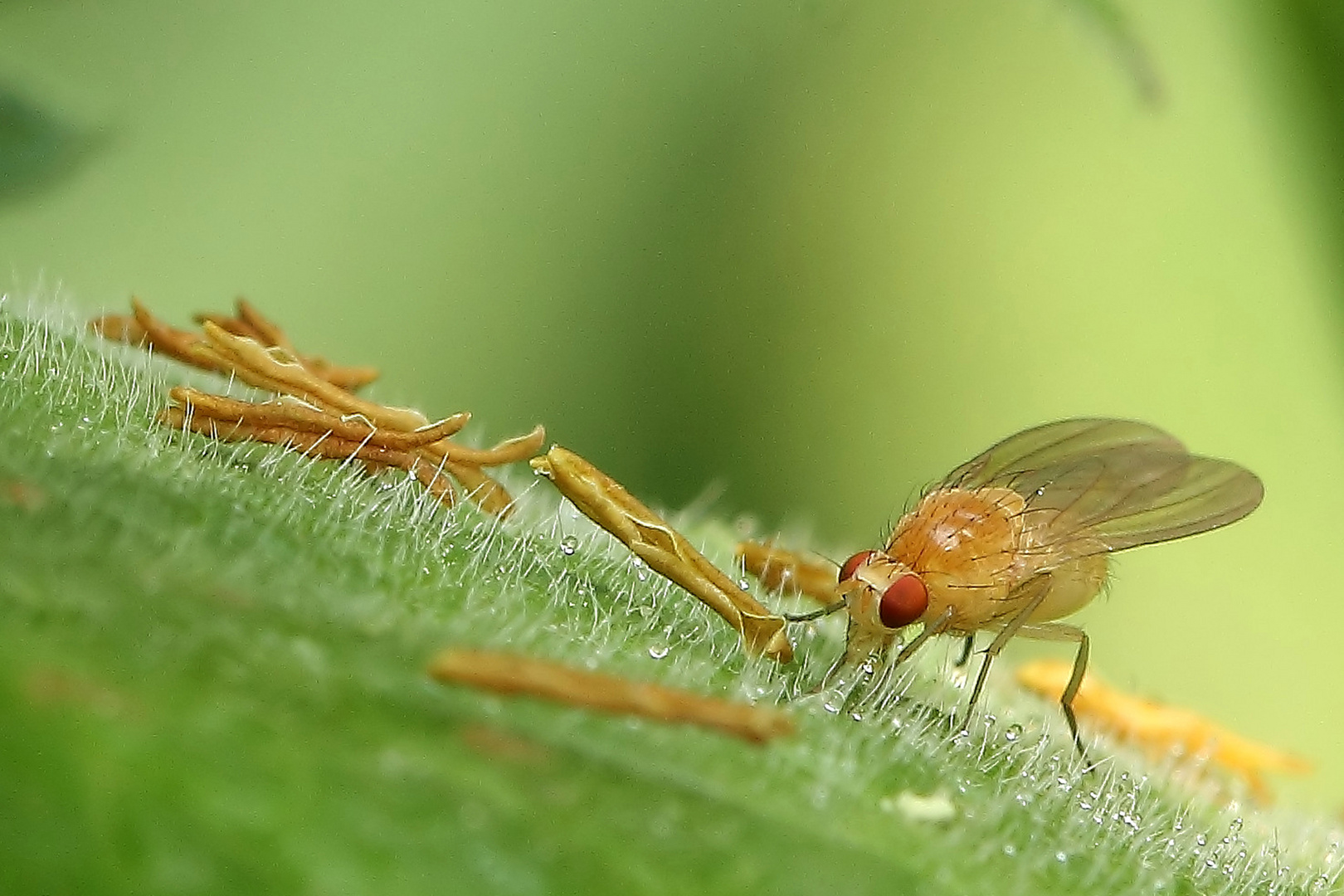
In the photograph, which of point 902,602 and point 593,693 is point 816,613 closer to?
point 902,602

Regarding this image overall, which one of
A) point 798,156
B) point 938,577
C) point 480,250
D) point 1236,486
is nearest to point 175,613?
point 938,577

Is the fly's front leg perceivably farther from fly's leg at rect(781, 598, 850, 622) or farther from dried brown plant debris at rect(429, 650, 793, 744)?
dried brown plant debris at rect(429, 650, 793, 744)

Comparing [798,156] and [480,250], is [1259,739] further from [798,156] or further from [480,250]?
[480,250]

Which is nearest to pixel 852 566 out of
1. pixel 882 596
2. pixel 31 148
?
pixel 882 596

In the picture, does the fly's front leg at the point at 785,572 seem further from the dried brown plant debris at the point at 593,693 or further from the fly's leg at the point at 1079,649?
the dried brown plant debris at the point at 593,693

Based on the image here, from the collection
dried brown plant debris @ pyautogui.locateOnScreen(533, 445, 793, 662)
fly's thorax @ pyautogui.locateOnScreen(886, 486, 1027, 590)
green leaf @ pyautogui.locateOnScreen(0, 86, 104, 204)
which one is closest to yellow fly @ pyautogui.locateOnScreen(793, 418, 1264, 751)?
fly's thorax @ pyautogui.locateOnScreen(886, 486, 1027, 590)
